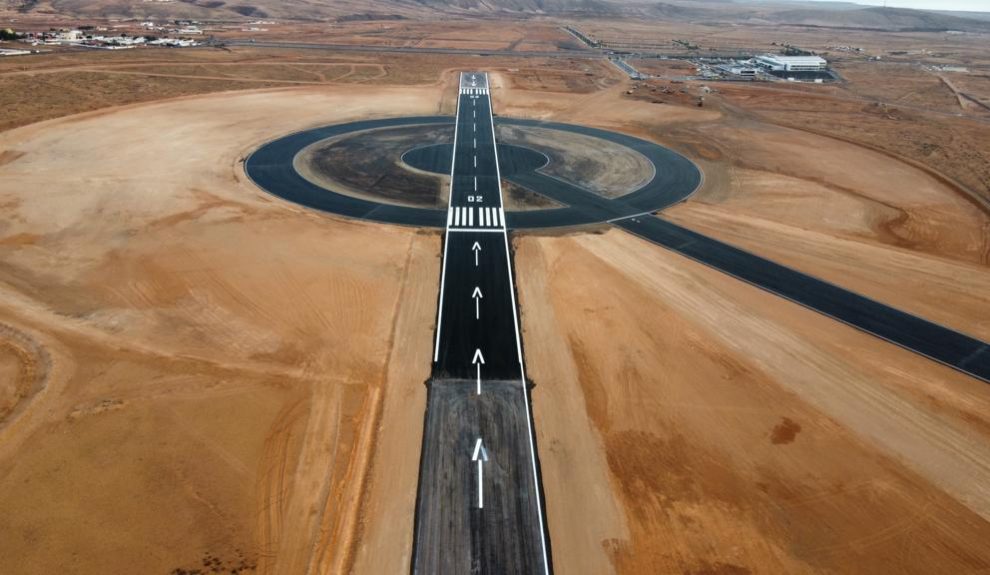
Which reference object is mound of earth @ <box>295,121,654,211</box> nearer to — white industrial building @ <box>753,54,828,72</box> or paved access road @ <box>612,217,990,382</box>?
paved access road @ <box>612,217,990,382</box>

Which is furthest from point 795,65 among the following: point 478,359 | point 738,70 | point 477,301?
point 478,359

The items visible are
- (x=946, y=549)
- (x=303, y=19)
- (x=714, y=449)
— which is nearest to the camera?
(x=946, y=549)

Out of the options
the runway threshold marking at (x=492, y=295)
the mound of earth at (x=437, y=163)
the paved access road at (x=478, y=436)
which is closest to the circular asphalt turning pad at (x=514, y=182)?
the mound of earth at (x=437, y=163)

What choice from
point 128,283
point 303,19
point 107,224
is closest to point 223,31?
point 303,19

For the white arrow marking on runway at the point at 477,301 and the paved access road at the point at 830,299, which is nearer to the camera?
the paved access road at the point at 830,299

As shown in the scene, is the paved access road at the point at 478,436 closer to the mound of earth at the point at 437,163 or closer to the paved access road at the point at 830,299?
the mound of earth at the point at 437,163

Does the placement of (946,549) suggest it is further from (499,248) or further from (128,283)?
(128,283)
